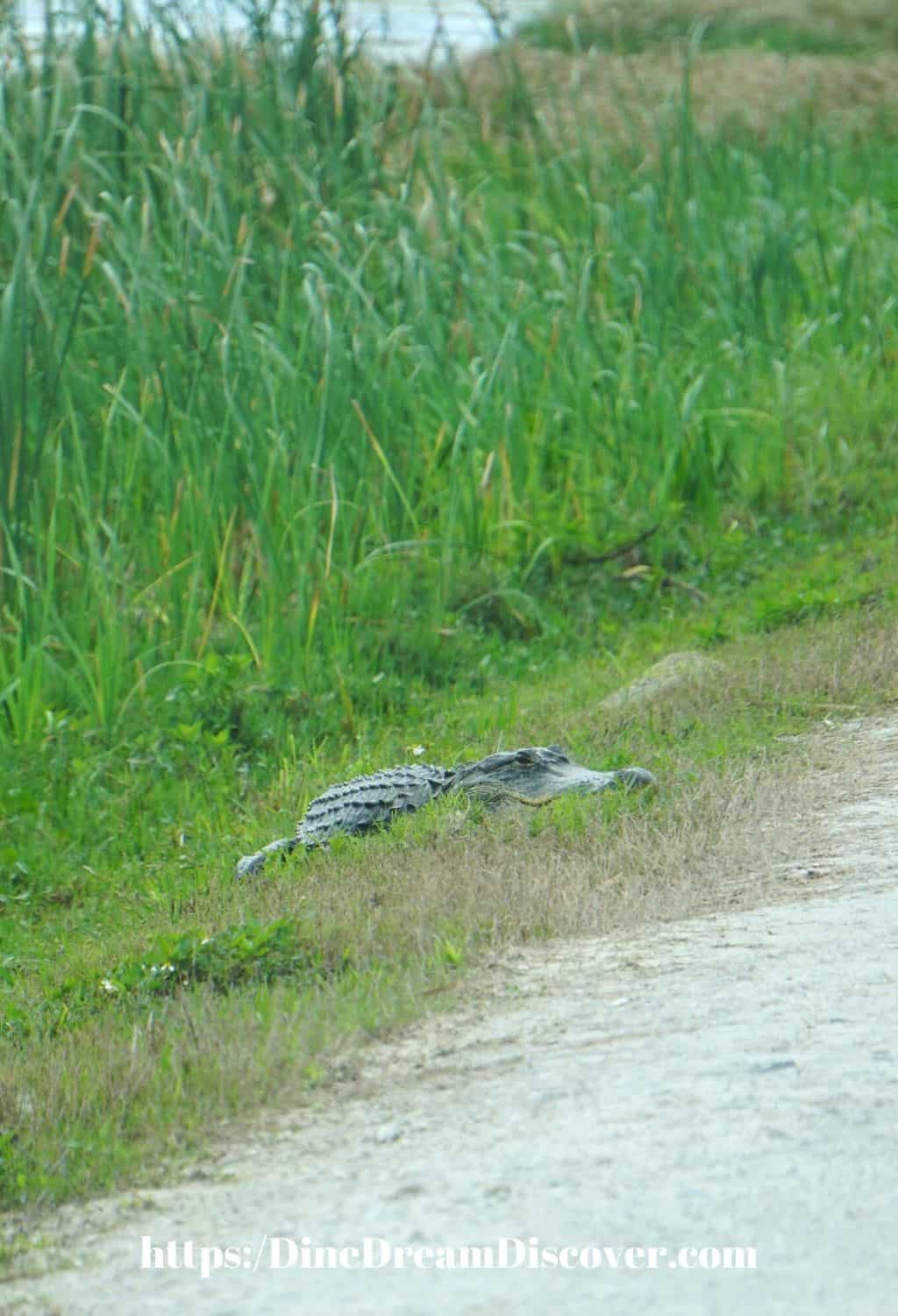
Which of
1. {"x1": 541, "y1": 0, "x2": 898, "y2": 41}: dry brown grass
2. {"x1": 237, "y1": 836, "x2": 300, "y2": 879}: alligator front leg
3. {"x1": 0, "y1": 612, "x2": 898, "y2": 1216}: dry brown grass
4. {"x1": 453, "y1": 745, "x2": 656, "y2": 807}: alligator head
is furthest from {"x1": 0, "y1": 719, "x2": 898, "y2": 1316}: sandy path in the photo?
{"x1": 541, "y1": 0, "x2": 898, "y2": 41}: dry brown grass

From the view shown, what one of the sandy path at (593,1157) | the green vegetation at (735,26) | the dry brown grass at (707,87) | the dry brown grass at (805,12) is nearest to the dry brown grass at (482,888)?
the sandy path at (593,1157)

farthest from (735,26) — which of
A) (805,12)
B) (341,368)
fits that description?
→ (341,368)

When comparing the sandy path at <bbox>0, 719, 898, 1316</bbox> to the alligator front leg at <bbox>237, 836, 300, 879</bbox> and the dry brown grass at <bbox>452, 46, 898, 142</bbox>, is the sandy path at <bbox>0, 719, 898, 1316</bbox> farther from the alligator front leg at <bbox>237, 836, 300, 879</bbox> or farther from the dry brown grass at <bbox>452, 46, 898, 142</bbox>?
the dry brown grass at <bbox>452, 46, 898, 142</bbox>

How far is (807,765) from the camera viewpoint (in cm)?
487

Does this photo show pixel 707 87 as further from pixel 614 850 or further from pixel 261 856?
pixel 614 850

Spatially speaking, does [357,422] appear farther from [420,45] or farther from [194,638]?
[420,45]

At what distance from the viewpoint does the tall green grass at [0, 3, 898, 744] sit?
→ 6.30 m

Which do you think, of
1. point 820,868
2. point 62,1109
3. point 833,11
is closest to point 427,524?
point 820,868

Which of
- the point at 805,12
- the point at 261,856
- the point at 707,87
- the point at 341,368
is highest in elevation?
the point at 805,12

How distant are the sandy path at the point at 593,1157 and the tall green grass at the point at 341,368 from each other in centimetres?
291

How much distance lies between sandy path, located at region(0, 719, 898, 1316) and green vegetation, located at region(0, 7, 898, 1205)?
0.21m

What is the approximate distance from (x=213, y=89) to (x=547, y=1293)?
6483 millimetres

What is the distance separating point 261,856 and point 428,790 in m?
0.50

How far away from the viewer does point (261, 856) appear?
15.4 ft
